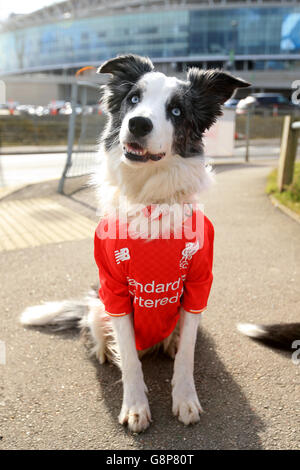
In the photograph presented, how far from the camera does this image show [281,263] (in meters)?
5.04

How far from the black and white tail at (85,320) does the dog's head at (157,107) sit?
1.17m

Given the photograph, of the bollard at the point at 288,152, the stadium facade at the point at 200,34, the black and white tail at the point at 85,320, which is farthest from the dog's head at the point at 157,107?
the stadium facade at the point at 200,34

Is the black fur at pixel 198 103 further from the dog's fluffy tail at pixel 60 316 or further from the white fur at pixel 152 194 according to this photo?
the dog's fluffy tail at pixel 60 316

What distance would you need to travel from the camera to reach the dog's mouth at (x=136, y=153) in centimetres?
250

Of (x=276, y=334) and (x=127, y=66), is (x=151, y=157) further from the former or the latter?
(x=276, y=334)

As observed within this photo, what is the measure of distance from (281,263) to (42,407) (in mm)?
3386

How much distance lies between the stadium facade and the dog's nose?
226ft

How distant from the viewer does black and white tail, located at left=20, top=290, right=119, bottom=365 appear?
3.02 m

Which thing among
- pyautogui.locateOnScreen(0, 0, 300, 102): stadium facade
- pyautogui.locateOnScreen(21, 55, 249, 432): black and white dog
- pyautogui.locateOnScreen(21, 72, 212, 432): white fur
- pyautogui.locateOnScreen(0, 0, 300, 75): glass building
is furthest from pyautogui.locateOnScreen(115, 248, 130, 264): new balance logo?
pyautogui.locateOnScreen(0, 0, 300, 102): stadium facade

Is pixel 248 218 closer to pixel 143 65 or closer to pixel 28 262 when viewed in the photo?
pixel 28 262

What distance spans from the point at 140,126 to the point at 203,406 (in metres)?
1.78

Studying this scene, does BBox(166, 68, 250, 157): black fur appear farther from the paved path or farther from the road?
the road
